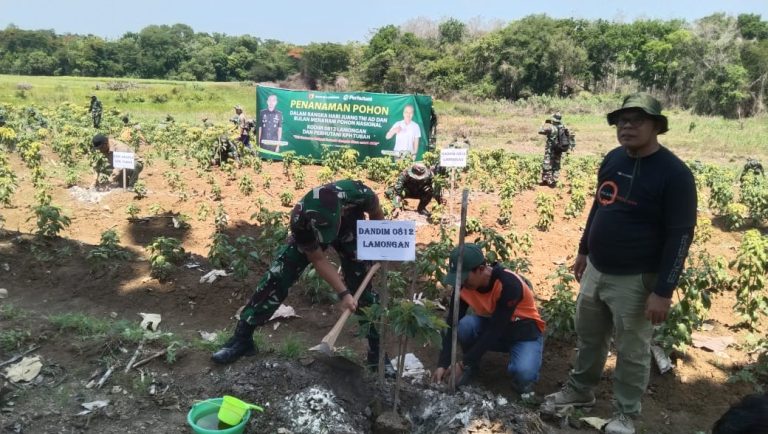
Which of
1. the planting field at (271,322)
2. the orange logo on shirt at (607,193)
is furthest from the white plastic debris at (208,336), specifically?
the orange logo on shirt at (607,193)

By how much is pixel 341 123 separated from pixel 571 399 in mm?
10491

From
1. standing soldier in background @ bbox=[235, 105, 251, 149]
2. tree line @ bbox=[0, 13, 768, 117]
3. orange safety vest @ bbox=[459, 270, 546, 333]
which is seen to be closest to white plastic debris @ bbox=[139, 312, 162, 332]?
orange safety vest @ bbox=[459, 270, 546, 333]

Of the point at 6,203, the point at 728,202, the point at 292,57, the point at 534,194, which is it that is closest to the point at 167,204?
the point at 6,203

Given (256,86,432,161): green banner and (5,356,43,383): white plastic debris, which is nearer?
(5,356,43,383): white plastic debris

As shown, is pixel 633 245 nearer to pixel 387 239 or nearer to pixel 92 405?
pixel 387 239

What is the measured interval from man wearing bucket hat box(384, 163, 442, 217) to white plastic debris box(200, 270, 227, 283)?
2.85 metres

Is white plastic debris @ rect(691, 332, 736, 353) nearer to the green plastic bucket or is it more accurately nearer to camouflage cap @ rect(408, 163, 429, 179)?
the green plastic bucket

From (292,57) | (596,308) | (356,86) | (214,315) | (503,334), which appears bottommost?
(214,315)

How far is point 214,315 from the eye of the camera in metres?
4.68

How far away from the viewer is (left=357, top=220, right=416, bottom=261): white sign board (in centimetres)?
288

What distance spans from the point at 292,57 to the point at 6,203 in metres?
76.9

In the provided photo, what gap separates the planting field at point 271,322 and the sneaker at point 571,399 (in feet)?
0.37

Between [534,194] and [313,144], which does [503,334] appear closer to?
[534,194]

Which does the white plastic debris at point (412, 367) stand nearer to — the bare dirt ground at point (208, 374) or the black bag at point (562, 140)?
the bare dirt ground at point (208, 374)
